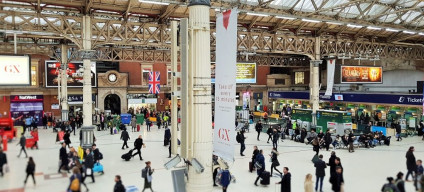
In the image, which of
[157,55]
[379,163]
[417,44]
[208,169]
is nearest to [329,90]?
[379,163]

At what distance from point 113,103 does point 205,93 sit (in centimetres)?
2889

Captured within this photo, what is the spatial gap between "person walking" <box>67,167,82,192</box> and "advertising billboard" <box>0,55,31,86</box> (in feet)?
7.22

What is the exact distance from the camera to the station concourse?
6.85m

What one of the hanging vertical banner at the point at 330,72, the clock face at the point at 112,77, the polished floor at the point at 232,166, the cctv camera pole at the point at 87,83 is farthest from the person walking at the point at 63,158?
the clock face at the point at 112,77

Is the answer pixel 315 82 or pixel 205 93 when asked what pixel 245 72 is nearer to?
pixel 315 82

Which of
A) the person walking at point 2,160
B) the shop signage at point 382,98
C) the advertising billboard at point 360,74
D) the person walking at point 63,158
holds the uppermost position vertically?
the advertising billboard at point 360,74

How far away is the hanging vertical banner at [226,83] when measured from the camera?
21.6 ft

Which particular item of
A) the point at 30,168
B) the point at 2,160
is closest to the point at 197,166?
the point at 30,168

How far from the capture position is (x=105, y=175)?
1213 cm

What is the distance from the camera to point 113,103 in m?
34.2

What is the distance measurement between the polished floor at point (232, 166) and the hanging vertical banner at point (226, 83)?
334cm

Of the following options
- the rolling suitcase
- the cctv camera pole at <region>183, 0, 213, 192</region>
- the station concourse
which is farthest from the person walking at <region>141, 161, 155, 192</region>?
the rolling suitcase

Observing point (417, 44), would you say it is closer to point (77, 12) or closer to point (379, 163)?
point (379, 163)

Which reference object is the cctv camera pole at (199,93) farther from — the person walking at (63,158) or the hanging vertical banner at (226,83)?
the person walking at (63,158)
